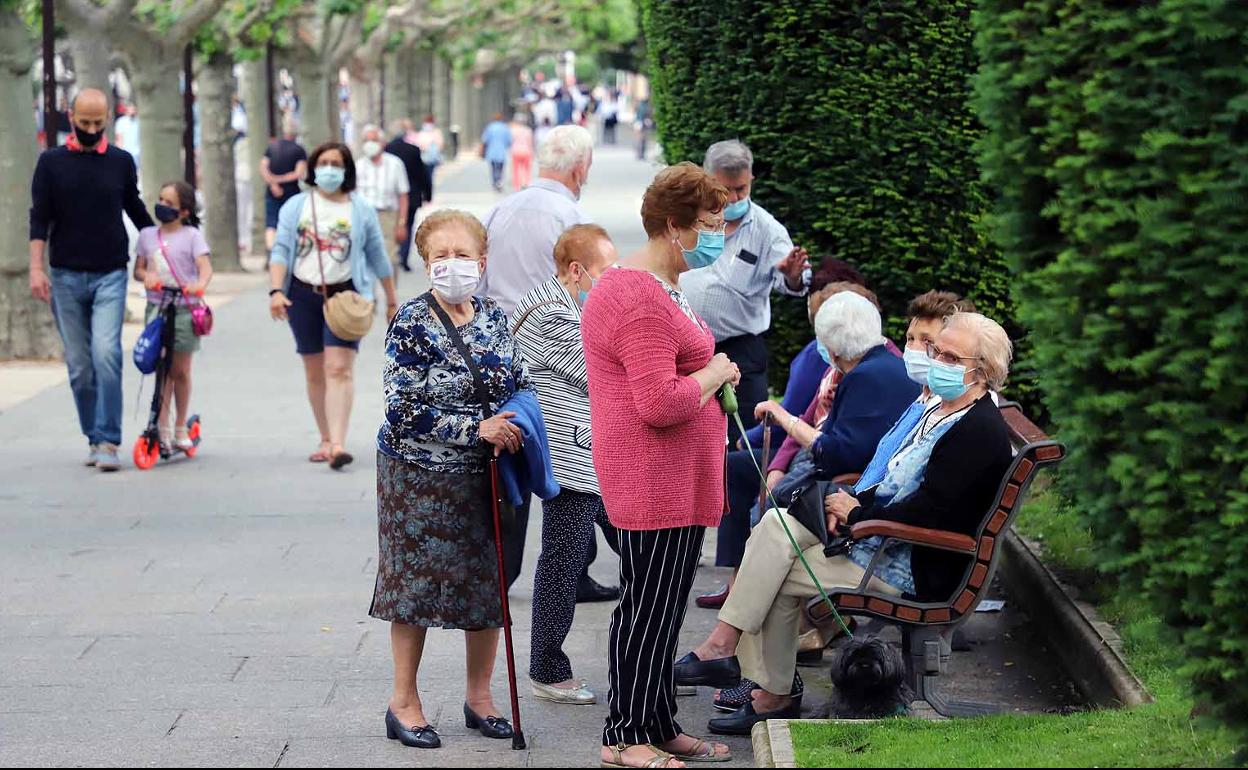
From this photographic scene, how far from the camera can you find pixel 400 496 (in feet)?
17.8

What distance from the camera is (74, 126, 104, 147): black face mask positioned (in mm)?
10016

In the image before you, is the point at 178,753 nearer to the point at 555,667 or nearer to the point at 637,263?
the point at 555,667

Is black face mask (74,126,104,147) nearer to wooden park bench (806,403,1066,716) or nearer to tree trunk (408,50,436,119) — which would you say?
wooden park bench (806,403,1066,716)

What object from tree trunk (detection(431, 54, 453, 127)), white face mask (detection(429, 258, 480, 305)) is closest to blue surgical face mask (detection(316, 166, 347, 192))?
white face mask (detection(429, 258, 480, 305))

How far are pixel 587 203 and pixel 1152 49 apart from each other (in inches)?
1209

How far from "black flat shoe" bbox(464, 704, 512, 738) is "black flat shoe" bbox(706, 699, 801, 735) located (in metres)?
0.67

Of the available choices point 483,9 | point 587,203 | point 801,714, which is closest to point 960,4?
point 801,714

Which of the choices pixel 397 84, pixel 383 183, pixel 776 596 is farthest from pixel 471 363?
pixel 397 84

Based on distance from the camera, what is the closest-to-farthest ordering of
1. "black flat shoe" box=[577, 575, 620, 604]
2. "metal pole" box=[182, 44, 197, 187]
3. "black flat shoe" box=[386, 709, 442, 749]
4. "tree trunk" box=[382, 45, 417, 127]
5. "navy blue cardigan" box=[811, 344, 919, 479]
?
"black flat shoe" box=[386, 709, 442, 749] < "navy blue cardigan" box=[811, 344, 919, 479] < "black flat shoe" box=[577, 575, 620, 604] < "metal pole" box=[182, 44, 197, 187] < "tree trunk" box=[382, 45, 417, 127]

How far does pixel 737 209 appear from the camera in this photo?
7781mm

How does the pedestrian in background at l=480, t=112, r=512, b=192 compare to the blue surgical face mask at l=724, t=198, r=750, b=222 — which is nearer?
the blue surgical face mask at l=724, t=198, r=750, b=222

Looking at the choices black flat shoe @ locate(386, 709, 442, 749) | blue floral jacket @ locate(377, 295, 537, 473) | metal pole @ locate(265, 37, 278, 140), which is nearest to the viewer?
blue floral jacket @ locate(377, 295, 537, 473)

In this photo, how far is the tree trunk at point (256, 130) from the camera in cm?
2477

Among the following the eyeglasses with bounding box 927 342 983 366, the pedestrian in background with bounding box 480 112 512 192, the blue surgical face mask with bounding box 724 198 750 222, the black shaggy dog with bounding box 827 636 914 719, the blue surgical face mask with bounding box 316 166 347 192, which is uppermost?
the blue surgical face mask with bounding box 724 198 750 222
